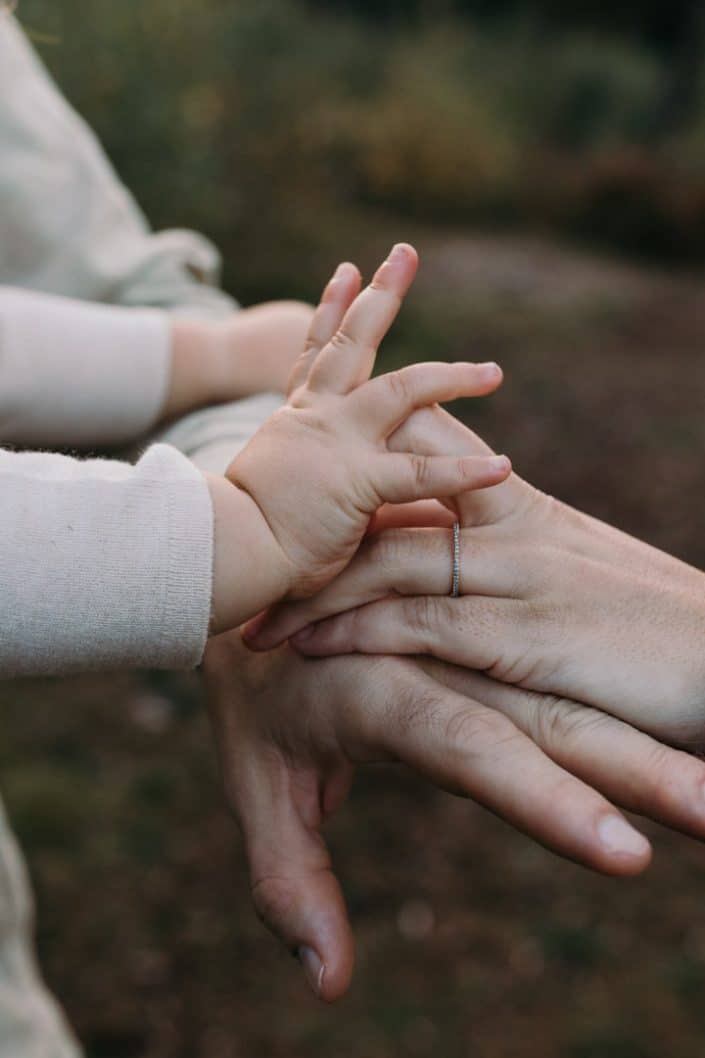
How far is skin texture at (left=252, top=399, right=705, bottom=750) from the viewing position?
1.08 metres

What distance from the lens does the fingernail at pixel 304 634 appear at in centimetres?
122

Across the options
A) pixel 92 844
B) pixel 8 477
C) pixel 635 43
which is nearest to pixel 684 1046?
pixel 92 844

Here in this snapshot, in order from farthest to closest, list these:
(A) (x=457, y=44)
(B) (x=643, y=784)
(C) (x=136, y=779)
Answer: (A) (x=457, y=44) → (C) (x=136, y=779) → (B) (x=643, y=784)

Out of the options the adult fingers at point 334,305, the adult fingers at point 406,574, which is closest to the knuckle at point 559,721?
the adult fingers at point 406,574

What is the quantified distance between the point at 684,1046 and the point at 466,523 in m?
1.89

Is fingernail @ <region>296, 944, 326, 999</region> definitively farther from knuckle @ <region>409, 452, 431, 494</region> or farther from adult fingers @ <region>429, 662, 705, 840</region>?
knuckle @ <region>409, 452, 431, 494</region>

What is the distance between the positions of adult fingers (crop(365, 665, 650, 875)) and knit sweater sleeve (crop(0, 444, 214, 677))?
23 centimetres

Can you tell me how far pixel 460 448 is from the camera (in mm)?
1186

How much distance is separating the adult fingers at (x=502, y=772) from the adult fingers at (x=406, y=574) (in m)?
0.10

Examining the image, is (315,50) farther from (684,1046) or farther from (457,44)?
(684,1046)

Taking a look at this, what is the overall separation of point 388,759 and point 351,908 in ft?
6.14

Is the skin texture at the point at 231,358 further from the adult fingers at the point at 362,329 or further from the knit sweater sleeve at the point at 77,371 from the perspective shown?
the adult fingers at the point at 362,329

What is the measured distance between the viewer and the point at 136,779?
3340 mm

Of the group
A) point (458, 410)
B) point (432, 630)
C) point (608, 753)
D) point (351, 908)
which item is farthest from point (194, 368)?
point (458, 410)
